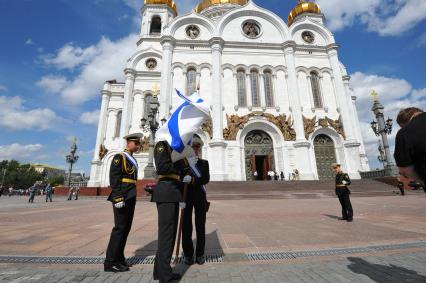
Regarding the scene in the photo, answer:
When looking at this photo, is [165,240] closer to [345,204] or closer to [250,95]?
[345,204]

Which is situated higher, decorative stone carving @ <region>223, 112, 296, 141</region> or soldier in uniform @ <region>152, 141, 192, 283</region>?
decorative stone carving @ <region>223, 112, 296, 141</region>

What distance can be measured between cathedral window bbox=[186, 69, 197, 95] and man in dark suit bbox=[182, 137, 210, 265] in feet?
67.8

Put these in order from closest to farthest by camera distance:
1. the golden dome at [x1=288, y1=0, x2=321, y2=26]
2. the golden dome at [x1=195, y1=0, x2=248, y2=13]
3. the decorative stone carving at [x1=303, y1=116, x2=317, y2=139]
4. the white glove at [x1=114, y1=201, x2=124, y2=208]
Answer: the white glove at [x1=114, y1=201, x2=124, y2=208]
the decorative stone carving at [x1=303, y1=116, x2=317, y2=139]
the golden dome at [x1=288, y1=0, x2=321, y2=26]
the golden dome at [x1=195, y1=0, x2=248, y2=13]

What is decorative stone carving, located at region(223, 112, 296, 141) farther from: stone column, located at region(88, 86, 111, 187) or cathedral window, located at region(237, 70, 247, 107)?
stone column, located at region(88, 86, 111, 187)

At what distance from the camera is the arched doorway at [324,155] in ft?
71.2

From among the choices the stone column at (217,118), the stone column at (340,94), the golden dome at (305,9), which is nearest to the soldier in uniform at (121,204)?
the stone column at (217,118)

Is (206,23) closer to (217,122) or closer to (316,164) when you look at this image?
(217,122)

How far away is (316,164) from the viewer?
21953mm

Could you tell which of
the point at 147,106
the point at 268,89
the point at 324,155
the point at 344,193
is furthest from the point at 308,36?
Result: the point at 344,193

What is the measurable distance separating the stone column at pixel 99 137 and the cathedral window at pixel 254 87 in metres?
16.0

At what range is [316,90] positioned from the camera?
80.0 feet

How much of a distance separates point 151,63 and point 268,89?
13484 millimetres

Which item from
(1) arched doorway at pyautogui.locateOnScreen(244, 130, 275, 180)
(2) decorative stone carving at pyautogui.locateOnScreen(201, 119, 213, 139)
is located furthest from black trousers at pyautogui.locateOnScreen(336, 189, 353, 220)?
(2) decorative stone carving at pyautogui.locateOnScreen(201, 119, 213, 139)

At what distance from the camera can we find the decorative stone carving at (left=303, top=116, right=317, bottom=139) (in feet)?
72.5
